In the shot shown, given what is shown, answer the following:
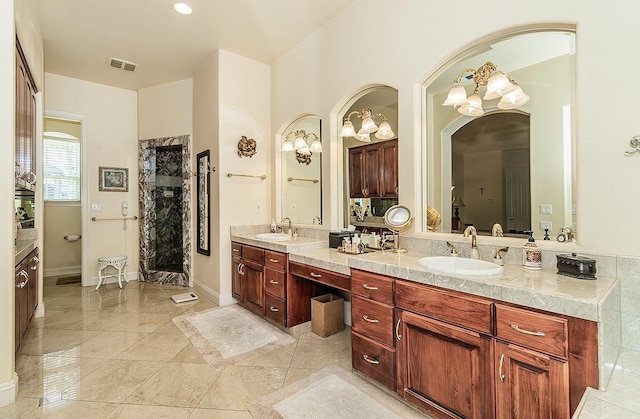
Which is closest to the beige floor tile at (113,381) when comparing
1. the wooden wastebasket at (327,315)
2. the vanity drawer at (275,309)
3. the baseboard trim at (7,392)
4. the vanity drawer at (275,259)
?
the baseboard trim at (7,392)

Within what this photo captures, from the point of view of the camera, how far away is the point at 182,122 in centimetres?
475

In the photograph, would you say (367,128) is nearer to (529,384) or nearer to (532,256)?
(532,256)

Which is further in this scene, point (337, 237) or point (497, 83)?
point (337, 237)

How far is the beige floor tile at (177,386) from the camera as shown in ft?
6.46

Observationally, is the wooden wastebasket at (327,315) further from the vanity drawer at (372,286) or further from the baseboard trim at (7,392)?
the baseboard trim at (7,392)

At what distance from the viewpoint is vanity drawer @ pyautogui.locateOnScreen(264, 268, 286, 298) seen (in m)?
2.95

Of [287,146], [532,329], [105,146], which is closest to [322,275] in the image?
[532,329]

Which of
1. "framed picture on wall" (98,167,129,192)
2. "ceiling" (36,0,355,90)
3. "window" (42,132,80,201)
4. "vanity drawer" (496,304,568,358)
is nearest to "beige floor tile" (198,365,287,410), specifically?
"vanity drawer" (496,304,568,358)

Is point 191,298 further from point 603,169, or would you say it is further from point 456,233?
point 603,169

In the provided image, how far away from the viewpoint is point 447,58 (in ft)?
7.52

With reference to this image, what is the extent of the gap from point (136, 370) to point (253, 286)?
4.27 ft

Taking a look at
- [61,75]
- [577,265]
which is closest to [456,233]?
[577,265]

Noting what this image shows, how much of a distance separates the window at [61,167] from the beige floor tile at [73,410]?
4733 mm

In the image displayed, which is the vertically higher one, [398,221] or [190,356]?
[398,221]
